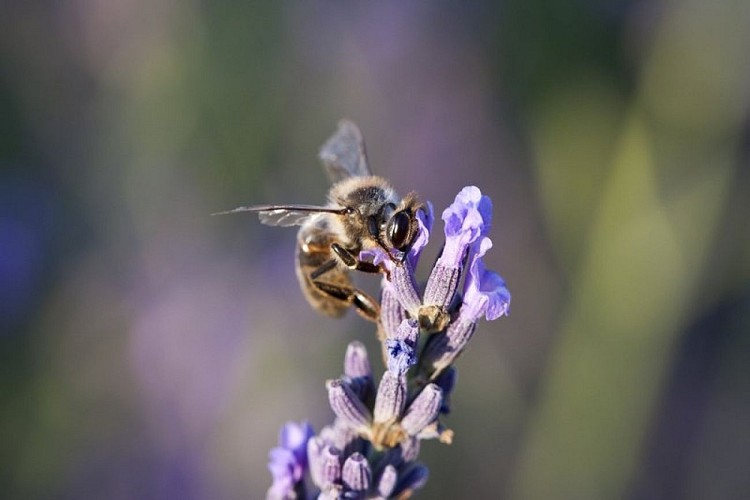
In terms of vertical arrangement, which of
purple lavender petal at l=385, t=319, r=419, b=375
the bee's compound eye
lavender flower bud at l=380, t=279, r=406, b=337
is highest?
the bee's compound eye

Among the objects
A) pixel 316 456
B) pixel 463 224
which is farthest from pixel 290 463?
pixel 463 224

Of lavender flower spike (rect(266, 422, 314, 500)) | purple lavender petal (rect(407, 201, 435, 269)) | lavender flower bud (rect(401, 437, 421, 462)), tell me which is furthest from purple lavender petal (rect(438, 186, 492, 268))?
lavender flower spike (rect(266, 422, 314, 500))

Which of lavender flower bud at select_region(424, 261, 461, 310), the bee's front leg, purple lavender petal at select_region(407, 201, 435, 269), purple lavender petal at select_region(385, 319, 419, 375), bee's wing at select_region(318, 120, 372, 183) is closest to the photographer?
purple lavender petal at select_region(385, 319, 419, 375)

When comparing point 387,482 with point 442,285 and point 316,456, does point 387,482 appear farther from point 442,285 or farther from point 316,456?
point 442,285

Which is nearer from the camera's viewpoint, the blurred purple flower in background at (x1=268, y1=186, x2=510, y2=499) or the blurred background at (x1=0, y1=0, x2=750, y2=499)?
the blurred purple flower in background at (x1=268, y1=186, x2=510, y2=499)

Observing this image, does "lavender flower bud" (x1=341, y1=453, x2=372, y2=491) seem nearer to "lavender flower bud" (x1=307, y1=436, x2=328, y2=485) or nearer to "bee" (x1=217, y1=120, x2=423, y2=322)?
"lavender flower bud" (x1=307, y1=436, x2=328, y2=485)

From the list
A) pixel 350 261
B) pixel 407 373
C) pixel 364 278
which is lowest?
pixel 407 373

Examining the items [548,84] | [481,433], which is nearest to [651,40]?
[548,84]
